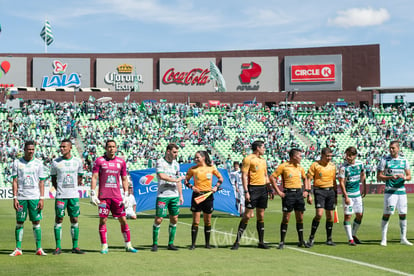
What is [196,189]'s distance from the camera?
1310 cm

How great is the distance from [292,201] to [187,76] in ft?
196

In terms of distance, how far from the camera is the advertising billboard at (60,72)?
70.6 m

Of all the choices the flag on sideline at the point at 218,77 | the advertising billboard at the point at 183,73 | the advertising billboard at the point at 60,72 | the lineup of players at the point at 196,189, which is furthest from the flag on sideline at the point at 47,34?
the lineup of players at the point at 196,189

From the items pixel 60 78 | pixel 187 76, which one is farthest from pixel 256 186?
pixel 60 78

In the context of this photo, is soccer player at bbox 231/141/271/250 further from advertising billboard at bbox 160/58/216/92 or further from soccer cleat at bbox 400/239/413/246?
advertising billboard at bbox 160/58/216/92

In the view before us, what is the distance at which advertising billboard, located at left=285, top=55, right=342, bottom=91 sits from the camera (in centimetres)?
7138

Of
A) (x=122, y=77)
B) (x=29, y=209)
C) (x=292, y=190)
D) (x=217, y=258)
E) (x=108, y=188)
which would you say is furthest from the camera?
(x=122, y=77)

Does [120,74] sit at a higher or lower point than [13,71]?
lower

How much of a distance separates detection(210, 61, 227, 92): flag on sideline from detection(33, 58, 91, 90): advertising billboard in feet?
49.2

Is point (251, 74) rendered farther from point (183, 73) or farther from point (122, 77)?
point (122, 77)

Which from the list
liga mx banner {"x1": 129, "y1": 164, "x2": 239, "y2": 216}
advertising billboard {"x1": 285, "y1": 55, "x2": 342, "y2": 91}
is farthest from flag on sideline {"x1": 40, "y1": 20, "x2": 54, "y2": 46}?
liga mx banner {"x1": 129, "y1": 164, "x2": 239, "y2": 216}

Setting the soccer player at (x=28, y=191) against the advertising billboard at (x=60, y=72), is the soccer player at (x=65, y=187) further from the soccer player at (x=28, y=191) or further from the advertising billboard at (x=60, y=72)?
the advertising billboard at (x=60, y=72)

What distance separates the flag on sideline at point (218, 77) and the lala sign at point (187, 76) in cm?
135

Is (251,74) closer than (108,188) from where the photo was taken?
No
